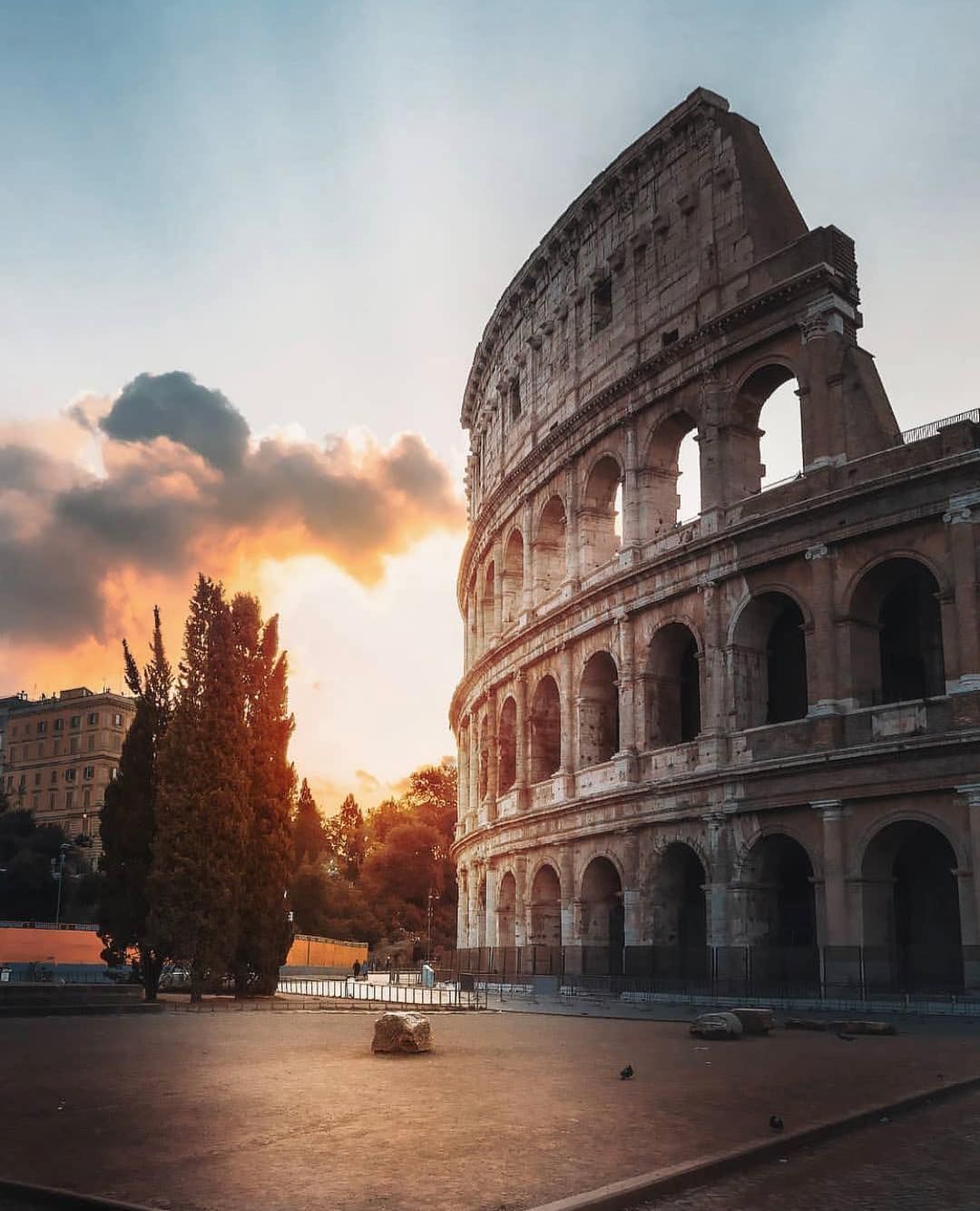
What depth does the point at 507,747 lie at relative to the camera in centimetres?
3700

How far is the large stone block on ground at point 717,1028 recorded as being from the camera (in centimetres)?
1420

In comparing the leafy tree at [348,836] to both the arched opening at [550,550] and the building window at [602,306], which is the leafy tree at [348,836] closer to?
the arched opening at [550,550]

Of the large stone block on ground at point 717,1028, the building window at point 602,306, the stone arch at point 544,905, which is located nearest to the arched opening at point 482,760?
the stone arch at point 544,905

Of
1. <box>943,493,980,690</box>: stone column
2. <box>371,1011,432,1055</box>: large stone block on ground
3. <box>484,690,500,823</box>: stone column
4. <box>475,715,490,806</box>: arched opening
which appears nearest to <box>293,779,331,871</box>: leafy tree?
<box>475,715,490,806</box>: arched opening

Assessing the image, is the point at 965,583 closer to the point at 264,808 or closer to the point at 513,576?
the point at 264,808

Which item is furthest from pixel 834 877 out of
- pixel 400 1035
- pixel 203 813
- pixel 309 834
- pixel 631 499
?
pixel 309 834

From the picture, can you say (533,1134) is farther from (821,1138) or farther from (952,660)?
(952,660)

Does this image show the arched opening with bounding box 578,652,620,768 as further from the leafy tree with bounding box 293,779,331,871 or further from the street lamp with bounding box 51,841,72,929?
the street lamp with bounding box 51,841,72,929

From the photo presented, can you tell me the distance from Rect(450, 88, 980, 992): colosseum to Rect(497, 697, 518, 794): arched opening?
0.09m

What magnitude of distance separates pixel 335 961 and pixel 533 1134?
170ft

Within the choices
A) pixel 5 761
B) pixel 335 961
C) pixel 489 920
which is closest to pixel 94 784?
pixel 5 761

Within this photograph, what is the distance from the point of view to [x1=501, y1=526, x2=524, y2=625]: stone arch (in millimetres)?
37625

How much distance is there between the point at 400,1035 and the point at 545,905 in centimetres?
2103

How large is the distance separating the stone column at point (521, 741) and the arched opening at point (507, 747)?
1.79 metres
